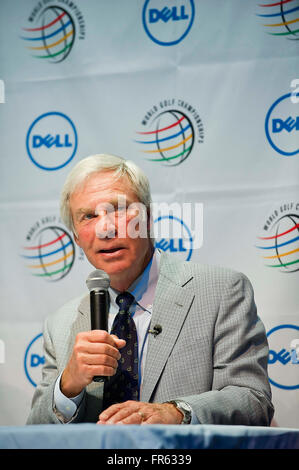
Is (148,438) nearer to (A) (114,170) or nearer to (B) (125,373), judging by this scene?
(B) (125,373)

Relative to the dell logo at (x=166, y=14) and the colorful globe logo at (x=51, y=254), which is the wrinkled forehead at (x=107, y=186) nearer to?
the colorful globe logo at (x=51, y=254)

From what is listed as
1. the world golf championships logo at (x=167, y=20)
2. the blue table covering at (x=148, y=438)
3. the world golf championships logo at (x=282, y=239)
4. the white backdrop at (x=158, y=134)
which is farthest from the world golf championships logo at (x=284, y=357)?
the blue table covering at (x=148, y=438)

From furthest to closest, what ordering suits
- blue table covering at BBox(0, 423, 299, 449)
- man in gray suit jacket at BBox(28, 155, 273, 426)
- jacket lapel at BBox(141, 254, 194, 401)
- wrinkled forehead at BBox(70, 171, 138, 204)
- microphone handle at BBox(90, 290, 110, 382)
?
wrinkled forehead at BBox(70, 171, 138, 204)
jacket lapel at BBox(141, 254, 194, 401)
man in gray suit jacket at BBox(28, 155, 273, 426)
microphone handle at BBox(90, 290, 110, 382)
blue table covering at BBox(0, 423, 299, 449)

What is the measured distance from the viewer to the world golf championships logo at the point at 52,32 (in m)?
3.38

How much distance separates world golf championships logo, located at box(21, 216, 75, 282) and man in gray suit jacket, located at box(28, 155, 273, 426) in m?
0.68

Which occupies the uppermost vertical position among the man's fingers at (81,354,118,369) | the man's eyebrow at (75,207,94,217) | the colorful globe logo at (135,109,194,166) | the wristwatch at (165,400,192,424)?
the colorful globe logo at (135,109,194,166)

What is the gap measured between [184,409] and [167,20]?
2.32 metres

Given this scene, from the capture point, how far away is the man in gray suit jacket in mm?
1835

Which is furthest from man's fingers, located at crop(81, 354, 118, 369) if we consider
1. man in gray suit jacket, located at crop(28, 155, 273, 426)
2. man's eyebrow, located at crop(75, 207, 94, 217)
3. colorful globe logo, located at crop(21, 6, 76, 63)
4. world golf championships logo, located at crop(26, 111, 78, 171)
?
colorful globe logo, located at crop(21, 6, 76, 63)

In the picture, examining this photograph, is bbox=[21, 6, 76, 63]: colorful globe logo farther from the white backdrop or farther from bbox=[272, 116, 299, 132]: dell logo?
bbox=[272, 116, 299, 132]: dell logo

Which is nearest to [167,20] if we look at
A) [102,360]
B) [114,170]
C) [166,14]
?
[166,14]

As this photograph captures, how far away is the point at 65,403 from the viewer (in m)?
2.02

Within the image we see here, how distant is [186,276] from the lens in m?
2.36
